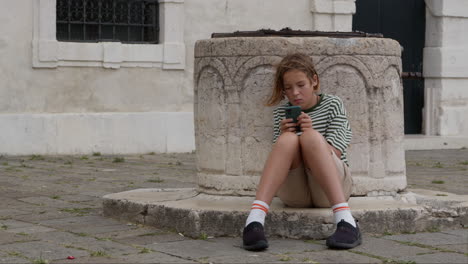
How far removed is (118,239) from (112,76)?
668cm

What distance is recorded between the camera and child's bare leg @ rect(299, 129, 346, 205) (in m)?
5.18

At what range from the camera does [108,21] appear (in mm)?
12102

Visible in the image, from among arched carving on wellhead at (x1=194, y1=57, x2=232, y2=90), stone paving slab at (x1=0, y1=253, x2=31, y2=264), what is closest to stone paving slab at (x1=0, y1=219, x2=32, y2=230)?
stone paving slab at (x1=0, y1=253, x2=31, y2=264)

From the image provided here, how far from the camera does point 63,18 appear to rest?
11.8 m

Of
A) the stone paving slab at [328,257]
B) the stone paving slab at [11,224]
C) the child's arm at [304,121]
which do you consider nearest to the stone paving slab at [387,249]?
the stone paving slab at [328,257]

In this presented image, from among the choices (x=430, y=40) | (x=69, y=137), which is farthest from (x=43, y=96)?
(x=430, y=40)

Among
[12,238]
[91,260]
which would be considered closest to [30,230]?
[12,238]

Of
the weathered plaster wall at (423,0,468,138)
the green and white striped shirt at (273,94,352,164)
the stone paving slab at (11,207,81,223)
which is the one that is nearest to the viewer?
the green and white striped shirt at (273,94,352,164)

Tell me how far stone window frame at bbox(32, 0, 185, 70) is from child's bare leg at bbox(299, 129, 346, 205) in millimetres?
6851

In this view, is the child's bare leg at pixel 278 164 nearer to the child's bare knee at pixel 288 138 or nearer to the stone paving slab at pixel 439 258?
the child's bare knee at pixel 288 138

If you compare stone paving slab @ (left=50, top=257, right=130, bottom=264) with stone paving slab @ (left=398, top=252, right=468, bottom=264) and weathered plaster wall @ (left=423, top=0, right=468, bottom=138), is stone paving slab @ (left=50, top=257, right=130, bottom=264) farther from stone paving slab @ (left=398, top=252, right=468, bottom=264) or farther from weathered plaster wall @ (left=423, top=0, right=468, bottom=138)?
weathered plaster wall @ (left=423, top=0, right=468, bottom=138)

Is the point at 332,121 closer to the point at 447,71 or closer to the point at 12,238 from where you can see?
the point at 12,238

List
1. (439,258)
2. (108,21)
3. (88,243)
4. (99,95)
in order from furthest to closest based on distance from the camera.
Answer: (108,21)
(99,95)
(88,243)
(439,258)

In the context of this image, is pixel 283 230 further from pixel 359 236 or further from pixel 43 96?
pixel 43 96
